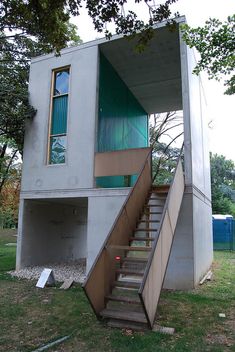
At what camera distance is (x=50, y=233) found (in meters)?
11.4

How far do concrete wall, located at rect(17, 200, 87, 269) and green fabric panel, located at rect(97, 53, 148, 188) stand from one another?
2.37 meters

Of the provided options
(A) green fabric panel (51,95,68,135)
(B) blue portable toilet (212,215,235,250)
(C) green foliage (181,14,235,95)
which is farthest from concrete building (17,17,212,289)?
(B) blue portable toilet (212,215,235,250)

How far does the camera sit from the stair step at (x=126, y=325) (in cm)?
466

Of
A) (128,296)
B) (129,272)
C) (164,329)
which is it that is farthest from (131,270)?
(164,329)

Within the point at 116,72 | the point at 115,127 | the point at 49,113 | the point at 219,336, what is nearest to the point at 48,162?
Answer: the point at 49,113

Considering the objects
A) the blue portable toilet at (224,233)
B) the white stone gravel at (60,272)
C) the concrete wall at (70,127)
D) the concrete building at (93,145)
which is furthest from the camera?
the blue portable toilet at (224,233)

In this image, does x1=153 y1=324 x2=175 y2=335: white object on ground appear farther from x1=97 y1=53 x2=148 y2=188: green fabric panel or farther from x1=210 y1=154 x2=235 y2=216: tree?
x1=210 y1=154 x2=235 y2=216: tree

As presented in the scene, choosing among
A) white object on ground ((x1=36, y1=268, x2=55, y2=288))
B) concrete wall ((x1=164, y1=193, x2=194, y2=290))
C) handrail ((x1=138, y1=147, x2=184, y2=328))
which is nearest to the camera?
handrail ((x1=138, y1=147, x2=184, y2=328))

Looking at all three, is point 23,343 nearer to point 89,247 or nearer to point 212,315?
point 212,315

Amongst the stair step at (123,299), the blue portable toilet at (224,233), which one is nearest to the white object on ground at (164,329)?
Result: the stair step at (123,299)

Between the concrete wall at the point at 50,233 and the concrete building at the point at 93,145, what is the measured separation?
0.03 meters

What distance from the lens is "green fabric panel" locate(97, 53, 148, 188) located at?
33.6ft

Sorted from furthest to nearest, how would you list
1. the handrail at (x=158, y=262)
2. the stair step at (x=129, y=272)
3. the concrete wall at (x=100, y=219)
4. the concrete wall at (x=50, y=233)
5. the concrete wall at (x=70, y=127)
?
the concrete wall at (x=50, y=233) < the concrete wall at (x=70, y=127) < the concrete wall at (x=100, y=219) < the stair step at (x=129, y=272) < the handrail at (x=158, y=262)

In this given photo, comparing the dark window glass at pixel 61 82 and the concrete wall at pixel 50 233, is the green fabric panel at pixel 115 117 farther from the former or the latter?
the concrete wall at pixel 50 233
